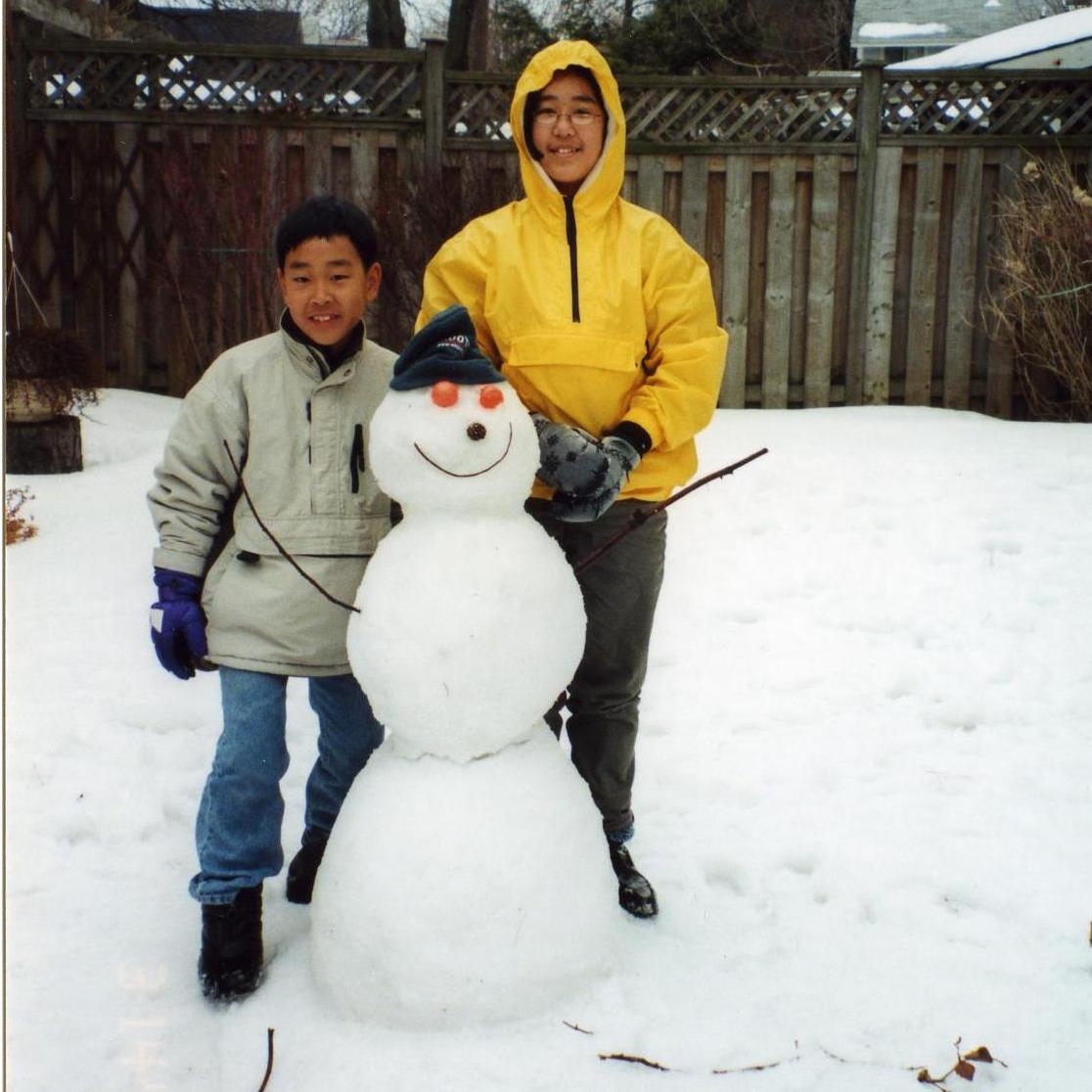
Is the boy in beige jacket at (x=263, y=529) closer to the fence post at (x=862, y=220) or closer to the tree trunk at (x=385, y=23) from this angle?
the fence post at (x=862, y=220)

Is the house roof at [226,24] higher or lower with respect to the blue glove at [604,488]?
higher

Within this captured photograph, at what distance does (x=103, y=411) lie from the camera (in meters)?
6.77

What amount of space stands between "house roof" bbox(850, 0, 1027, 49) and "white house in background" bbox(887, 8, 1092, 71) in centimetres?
578

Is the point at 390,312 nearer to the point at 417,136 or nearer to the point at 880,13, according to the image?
the point at 417,136

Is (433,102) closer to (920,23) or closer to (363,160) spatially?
(363,160)

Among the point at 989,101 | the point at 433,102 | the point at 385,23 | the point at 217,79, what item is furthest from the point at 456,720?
the point at 385,23

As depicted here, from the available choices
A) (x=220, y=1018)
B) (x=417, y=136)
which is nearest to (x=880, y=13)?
(x=417, y=136)

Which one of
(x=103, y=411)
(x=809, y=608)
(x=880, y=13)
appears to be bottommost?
(x=809, y=608)

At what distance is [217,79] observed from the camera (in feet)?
23.9

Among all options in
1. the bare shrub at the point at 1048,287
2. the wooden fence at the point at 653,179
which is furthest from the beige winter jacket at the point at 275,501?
the bare shrub at the point at 1048,287

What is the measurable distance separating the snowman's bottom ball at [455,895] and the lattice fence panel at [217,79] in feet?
19.5

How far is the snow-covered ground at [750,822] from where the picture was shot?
2100 millimetres

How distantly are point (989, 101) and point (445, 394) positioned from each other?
6.58 meters

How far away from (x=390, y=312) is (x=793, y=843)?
466 centimetres
